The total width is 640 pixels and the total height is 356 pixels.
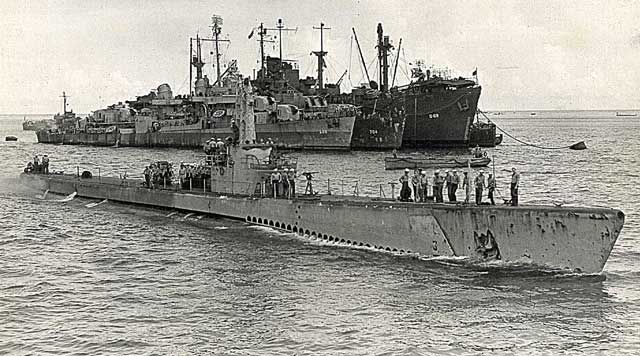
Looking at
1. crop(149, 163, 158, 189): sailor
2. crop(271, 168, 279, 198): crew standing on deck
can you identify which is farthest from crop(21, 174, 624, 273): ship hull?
crop(149, 163, 158, 189): sailor

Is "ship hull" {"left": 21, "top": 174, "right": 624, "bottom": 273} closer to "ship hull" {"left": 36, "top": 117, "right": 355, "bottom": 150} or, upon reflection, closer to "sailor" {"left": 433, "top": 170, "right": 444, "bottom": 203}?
"sailor" {"left": 433, "top": 170, "right": 444, "bottom": 203}

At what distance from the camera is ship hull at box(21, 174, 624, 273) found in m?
22.7

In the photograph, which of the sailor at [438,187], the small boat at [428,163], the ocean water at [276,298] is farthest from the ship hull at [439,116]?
the sailor at [438,187]

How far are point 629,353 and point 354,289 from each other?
8.17 m

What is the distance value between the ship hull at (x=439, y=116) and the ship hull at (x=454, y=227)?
59510 millimetres

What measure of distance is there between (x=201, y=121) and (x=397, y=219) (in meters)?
79.7

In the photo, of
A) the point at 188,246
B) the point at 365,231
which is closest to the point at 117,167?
the point at 188,246

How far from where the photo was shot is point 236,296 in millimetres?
22609

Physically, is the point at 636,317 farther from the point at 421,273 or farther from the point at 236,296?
the point at 236,296

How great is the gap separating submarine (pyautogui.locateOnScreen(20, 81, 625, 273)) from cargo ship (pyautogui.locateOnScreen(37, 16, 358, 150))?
137 ft

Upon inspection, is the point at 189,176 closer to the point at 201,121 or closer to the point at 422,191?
the point at 422,191

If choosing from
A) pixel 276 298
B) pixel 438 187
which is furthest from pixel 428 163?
pixel 276 298

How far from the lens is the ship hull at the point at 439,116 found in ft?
299

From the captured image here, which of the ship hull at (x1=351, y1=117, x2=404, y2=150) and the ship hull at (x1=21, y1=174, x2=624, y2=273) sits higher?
the ship hull at (x1=351, y1=117, x2=404, y2=150)
